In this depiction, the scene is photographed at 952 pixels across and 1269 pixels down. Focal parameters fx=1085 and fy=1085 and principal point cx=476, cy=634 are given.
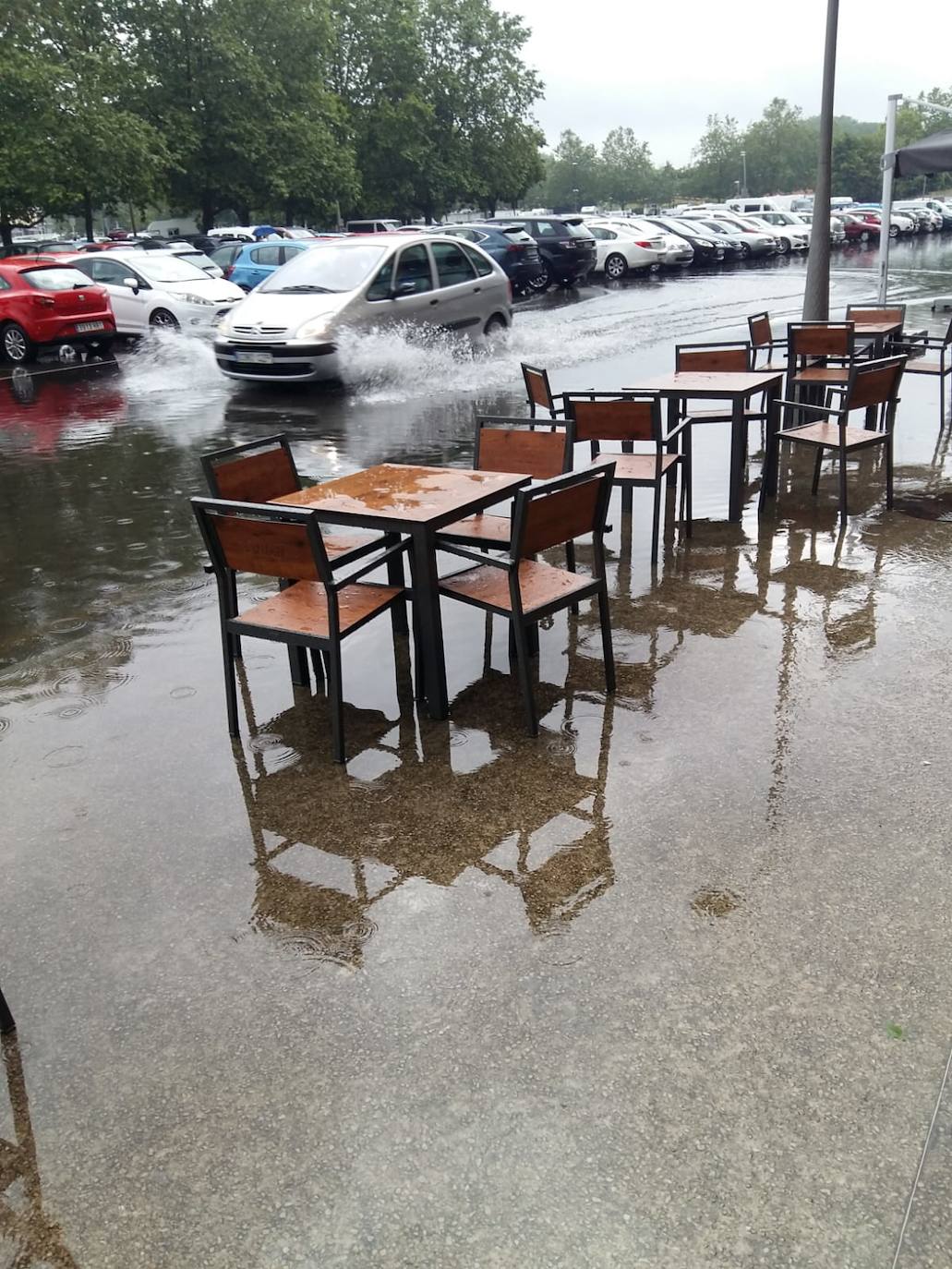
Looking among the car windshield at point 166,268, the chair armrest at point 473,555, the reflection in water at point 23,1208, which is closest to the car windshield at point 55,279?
the car windshield at point 166,268

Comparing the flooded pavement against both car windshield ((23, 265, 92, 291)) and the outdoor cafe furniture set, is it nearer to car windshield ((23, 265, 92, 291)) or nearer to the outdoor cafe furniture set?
the outdoor cafe furniture set

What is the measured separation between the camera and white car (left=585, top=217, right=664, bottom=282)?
30.6 m

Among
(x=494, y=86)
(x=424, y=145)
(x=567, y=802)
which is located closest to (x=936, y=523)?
(x=567, y=802)

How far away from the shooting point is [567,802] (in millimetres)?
3832

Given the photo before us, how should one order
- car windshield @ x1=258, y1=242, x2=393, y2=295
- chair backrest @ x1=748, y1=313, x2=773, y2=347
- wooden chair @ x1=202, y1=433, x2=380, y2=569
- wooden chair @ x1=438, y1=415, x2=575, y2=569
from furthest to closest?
car windshield @ x1=258, y1=242, x2=393, y2=295 < chair backrest @ x1=748, y1=313, x2=773, y2=347 < wooden chair @ x1=438, y1=415, x2=575, y2=569 < wooden chair @ x1=202, y1=433, x2=380, y2=569

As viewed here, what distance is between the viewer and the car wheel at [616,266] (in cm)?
3059

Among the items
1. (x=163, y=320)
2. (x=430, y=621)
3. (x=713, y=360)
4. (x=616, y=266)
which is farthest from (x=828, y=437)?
(x=616, y=266)

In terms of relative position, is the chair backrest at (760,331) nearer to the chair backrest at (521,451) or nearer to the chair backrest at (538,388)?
the chair backrest at (538,388)

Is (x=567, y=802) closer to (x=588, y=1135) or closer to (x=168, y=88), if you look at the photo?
(x=588, y=1135)

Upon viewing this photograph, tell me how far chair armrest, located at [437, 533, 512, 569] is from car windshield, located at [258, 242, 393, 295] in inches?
353

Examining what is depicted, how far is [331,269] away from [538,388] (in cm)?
687

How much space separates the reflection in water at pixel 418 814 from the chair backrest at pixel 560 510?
731 millimetres

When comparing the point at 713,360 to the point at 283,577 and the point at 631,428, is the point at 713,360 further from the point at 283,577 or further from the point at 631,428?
the point at 283,577

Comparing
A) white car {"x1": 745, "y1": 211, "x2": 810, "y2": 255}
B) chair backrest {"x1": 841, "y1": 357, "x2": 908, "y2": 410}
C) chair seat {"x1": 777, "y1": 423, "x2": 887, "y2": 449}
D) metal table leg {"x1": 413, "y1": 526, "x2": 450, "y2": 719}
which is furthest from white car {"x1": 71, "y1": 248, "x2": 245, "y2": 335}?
white car {"x1": 745, "y1": 211, "x2": 810, "y2": 255}
